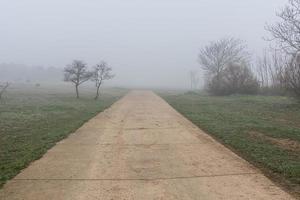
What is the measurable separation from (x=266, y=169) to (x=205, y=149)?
84.4 inches

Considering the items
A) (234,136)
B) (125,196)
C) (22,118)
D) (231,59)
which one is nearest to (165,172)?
(125,196)

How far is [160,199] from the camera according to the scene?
5297 millimetres

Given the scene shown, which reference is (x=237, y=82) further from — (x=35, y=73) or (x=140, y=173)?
(x=35, y=73)

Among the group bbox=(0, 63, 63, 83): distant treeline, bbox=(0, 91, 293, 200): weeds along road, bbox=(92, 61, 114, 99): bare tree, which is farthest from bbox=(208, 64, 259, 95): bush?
bbox=(0, 63, 63, 83): distant treeline

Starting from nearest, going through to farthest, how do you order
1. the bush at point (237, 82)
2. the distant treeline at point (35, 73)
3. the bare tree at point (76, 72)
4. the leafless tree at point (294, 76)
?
the leafless tree at point (294, 76), the bare tree at point (76, 72), the bush at point (237, 82), the distant treeline at point (35, 73)

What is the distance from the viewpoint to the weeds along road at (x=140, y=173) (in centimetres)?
558

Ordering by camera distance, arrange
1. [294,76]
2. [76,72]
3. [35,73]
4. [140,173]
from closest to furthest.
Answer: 1. [140,173]
2. [294,76]
3. [76,72]
4. [35,73]

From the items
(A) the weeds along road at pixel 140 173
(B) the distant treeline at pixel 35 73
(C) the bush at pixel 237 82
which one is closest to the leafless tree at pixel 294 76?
(A) the weeds along road at pixel 140 173

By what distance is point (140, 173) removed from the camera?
22.2 feet

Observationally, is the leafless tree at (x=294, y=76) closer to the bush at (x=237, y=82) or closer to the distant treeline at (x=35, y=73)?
the bush at (x=237, y=82)

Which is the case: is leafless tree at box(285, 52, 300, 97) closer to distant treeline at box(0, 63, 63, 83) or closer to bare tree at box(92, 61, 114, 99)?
bare tree at box(92, 61, 114, 99)

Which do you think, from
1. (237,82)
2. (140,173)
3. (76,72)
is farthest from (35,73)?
(140,173)

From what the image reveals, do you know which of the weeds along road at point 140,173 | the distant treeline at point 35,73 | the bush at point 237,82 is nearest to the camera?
the weeds along road at point 140,173

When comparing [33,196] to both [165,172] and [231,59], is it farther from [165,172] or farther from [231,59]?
[231,59]
